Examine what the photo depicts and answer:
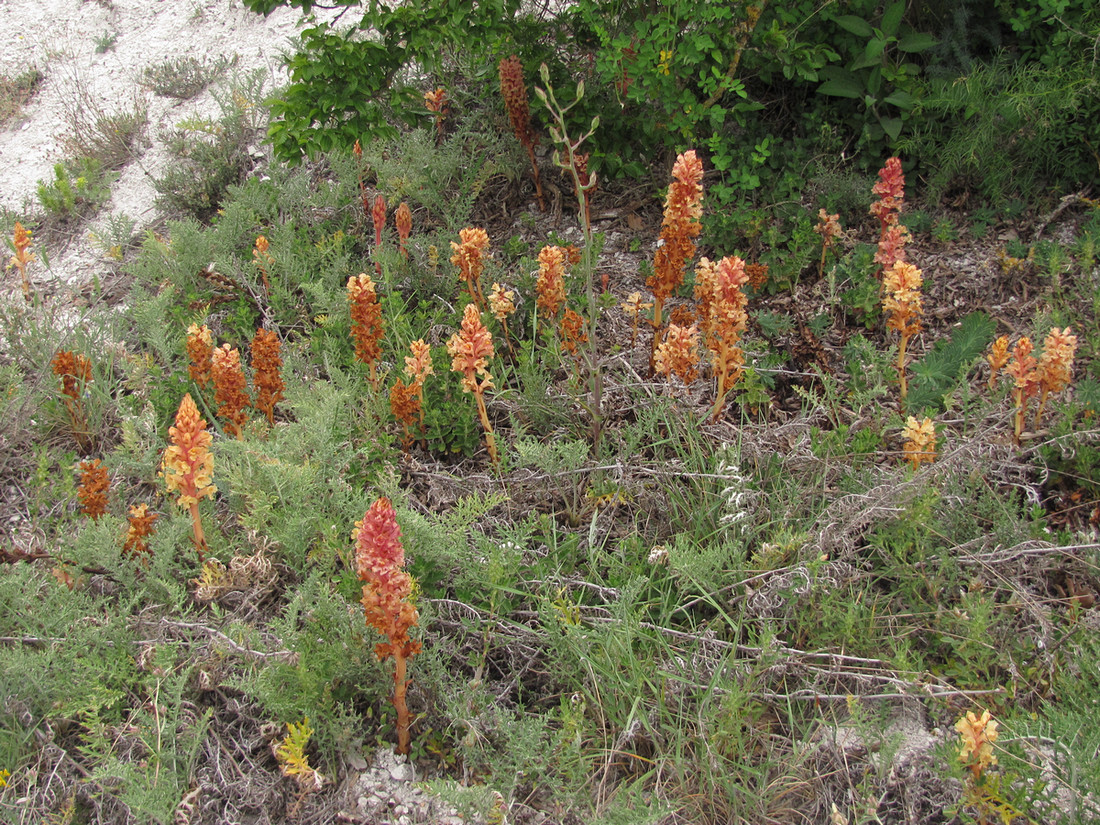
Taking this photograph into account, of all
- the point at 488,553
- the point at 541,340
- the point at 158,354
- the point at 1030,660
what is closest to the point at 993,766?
the point at 1030,660

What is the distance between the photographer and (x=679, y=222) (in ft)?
9.32

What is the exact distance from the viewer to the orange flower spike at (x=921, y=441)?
8.09ft

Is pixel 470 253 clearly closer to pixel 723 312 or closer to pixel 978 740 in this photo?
pixel 723 312

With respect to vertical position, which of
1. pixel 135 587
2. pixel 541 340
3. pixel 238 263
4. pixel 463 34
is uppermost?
pixel 463 34

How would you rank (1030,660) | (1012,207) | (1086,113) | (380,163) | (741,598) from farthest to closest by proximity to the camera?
(380,163), (1012,207), (1086,113), (741,598), (1030,660)

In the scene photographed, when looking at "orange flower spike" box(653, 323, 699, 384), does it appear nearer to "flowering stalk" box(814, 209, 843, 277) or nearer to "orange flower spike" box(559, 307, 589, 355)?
"orange flower spike" box(559, 307, 589, 355)

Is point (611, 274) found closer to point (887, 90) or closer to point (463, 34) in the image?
point (463, 34)

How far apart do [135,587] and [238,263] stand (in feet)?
6.55

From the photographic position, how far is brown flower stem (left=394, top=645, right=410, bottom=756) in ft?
6.07

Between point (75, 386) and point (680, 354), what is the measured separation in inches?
98.6

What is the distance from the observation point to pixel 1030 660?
2135mm

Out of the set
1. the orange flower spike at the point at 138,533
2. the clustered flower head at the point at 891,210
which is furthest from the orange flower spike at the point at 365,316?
the clustered flower head at the point at 891,210

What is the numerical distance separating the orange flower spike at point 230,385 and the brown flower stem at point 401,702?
1202mm

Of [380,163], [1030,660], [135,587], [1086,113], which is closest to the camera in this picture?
[1030,660]
